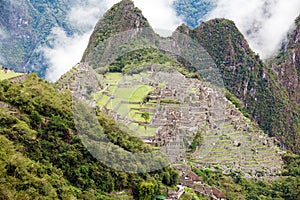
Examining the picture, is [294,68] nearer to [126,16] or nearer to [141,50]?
[126,16]

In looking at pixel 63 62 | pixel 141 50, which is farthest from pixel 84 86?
pixel 63 62

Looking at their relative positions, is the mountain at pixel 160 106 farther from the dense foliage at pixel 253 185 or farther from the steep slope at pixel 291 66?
the steep slope at pixel 291 66

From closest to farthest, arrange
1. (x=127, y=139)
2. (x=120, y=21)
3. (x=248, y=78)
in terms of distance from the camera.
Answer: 1. (x=127, y=139)
2. (x=120, y=21)
3. (x=248, y=78)

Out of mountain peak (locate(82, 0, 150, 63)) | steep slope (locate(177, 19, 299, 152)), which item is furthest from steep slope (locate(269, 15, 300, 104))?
mountain peak (locate(82, 0, 150, 63))

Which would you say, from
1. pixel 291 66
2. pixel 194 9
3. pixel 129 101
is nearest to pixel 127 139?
pixel 129 101

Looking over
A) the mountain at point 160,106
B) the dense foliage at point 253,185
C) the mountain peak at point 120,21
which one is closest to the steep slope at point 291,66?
the mountain peak at point 120,21

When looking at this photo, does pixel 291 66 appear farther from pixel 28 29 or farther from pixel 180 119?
pixel 180 119

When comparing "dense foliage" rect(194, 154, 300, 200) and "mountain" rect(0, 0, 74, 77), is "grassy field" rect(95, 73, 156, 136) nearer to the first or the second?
"dense foliage" rect(194, 154, 300, 200)
